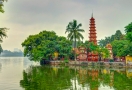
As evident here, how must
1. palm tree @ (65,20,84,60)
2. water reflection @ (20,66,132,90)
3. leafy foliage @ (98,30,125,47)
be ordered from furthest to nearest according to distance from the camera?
leafy foliage @ (98,30,125,47) < palm tree @ (65,20,84,60) < water reflection @ (20,66,132,90)

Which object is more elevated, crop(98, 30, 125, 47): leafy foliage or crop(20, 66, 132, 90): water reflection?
crop(98, 30, 125, 47): leafy foliage

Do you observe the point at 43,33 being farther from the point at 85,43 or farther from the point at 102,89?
the point at 102,89

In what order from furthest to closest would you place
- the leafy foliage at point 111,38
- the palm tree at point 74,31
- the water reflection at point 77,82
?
the leafy foliage at point 111,38 → the palm tree at point 74,31 → the water reflection at point 77,82

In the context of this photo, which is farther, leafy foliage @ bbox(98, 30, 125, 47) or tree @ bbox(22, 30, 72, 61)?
leafy foliage @ bbox(98, 30, 125, 47)

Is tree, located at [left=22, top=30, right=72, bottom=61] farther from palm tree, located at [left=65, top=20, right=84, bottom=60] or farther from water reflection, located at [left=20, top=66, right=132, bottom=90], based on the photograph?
water reflection, located at [left=20, top=66, right=132, bottom=90]

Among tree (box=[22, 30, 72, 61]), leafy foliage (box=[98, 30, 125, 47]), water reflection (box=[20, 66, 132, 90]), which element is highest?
leafy foliage (box=[98, 30, 125, 47])

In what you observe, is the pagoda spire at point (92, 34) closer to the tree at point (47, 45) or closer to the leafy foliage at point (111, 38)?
the tree at point (47, 45)

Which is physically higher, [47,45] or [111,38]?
[111,38]

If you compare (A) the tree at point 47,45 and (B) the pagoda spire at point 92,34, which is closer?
(B) the pagoda spire at point 92,34

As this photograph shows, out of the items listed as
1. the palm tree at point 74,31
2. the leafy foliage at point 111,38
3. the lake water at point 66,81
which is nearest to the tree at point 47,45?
the palm tree at point 74,31

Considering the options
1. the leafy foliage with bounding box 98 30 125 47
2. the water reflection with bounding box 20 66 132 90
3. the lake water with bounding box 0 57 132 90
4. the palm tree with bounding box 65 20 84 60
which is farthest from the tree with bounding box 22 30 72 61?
the water reflection with bounding box 20 66 132 90

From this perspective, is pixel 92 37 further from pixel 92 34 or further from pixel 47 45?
pixel 47 45

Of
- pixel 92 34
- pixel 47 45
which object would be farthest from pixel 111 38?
pixel 47 45

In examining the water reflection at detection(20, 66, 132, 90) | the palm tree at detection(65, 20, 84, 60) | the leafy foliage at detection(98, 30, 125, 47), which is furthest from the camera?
the leafy foliage at detection(98, 30, 125, 47)
